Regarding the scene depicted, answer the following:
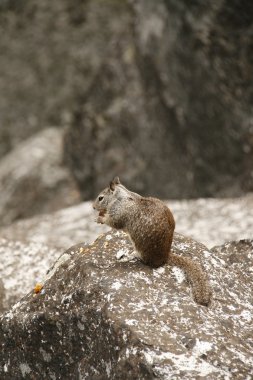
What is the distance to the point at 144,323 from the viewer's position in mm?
4512

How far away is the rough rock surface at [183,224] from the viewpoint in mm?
9188

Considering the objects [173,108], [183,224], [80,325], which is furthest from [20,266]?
[173,108]

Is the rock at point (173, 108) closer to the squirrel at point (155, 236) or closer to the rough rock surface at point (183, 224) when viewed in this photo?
the rough rock surface at point (183, 224)

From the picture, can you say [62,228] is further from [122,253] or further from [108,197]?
[122,253]

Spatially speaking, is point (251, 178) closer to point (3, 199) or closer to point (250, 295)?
point (3, 199)

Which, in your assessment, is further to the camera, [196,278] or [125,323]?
[196,278]

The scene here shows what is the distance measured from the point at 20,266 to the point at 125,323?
2958 millimetres

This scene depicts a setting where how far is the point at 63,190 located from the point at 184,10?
11.8 ft

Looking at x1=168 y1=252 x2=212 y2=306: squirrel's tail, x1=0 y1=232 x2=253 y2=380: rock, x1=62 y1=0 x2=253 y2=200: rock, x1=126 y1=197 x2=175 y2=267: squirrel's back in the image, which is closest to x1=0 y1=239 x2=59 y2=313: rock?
x1=0 y1=232 x2=253 y2=380: rock

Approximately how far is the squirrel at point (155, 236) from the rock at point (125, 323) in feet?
0.24

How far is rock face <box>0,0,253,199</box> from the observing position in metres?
10.3

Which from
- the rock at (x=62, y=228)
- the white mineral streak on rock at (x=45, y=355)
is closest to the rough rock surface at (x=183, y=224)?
the rock at (x=62, y=228)

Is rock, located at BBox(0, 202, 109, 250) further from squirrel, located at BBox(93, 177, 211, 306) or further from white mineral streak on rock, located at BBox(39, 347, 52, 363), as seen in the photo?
white mineral streak on rock, located at BBox(39, 347, 52, 363)

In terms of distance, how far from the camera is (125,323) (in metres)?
4.49
